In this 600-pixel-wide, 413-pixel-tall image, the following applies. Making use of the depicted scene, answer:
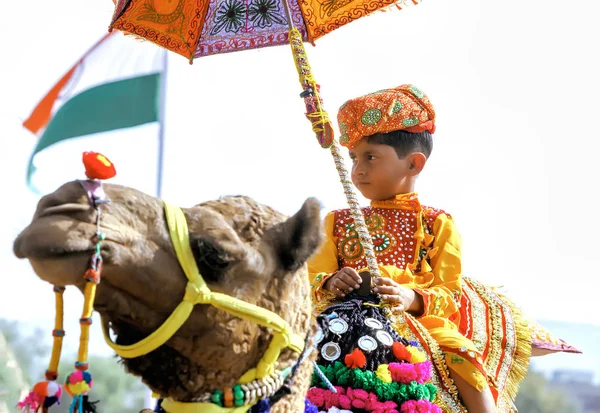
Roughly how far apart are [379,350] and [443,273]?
2.77 ft

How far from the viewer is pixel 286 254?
238 centimetres

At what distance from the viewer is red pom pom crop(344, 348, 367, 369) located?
3.19 metres

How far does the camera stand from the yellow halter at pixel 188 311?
6.98ft

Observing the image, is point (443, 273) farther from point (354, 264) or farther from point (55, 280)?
point (55, 280)

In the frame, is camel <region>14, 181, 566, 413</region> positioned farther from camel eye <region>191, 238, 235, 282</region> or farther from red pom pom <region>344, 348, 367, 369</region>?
red pom pom <region>344, 348, 367, 369</region>

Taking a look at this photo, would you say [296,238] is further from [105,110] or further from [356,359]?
[105,110]

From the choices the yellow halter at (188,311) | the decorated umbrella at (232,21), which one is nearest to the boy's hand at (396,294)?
the yellow halter at (188,311)

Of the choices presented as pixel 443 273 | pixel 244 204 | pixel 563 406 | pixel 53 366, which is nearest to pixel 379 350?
pixel 443 273

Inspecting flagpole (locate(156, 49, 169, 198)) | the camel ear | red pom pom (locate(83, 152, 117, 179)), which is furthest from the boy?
flagpole (locate(156, 49, 169, 198))

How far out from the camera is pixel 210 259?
7.16ft

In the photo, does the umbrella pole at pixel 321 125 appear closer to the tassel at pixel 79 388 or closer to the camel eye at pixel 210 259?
the camel eye at pixel 210 259

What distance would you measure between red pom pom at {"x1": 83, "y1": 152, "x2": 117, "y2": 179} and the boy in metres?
1.81

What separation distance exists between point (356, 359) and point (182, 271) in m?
1.25

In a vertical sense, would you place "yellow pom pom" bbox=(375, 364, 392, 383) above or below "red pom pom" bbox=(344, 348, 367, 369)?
below
